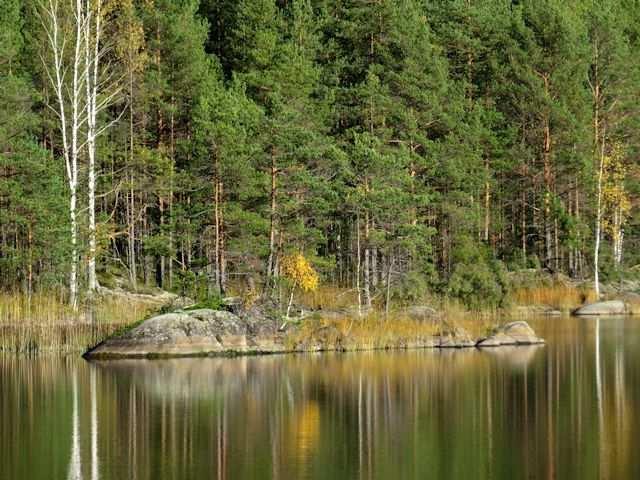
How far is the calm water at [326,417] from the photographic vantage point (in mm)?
19078

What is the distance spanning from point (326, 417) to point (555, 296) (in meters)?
33.1

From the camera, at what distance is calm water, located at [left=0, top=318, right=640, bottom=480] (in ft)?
62.6

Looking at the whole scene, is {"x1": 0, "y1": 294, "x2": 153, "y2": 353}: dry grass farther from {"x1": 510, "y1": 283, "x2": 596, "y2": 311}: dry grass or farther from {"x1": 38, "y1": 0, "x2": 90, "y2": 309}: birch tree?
{"x1": 510, "y1": 283, "x2": 596, "y2": 311}: dry grass

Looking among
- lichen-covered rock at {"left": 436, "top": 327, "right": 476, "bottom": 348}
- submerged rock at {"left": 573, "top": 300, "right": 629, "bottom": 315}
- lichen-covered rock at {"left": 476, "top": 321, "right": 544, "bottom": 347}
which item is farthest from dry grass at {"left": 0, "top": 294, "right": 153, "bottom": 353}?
submerged rock at {"left": 573, "top": 300, "right": 629, "bottom": 315}

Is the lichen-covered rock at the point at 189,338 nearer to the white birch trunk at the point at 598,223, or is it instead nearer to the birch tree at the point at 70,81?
the birch tree at the point at 70,81

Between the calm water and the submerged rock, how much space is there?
18.3 m

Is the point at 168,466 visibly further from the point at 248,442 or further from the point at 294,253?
the point at 294,253

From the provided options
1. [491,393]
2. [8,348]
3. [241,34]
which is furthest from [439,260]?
[491,393]

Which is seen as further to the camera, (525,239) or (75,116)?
(525,239)

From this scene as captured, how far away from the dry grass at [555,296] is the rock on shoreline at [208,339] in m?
19.5

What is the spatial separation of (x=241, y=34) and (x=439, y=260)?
13.0m

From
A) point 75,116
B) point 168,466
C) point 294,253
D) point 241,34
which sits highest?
point 241,34

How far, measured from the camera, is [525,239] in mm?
65375

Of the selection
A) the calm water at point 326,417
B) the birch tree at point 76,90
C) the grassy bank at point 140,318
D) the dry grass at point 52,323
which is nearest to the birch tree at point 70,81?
the birch tree at point 76,90
